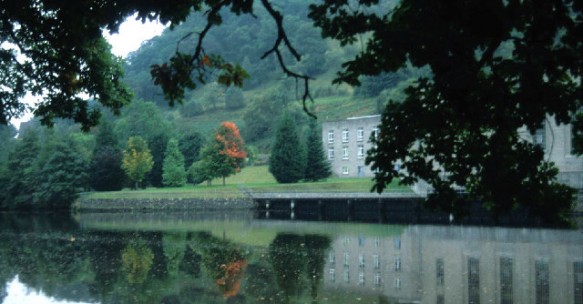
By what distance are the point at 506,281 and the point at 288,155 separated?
53103mm

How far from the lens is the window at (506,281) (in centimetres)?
1647

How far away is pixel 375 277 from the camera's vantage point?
67.5ft

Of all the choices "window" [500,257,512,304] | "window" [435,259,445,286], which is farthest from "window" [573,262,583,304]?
"window" [435,259,445,286]

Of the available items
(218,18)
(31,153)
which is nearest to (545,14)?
(218,18)

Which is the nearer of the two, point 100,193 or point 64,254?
point 64,254

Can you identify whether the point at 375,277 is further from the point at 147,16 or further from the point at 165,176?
the point at 165,176

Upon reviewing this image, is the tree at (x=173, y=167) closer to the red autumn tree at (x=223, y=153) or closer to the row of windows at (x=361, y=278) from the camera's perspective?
the red autumn tree at (x=223, y=153)

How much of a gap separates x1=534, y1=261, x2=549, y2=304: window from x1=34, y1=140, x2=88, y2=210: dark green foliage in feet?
182

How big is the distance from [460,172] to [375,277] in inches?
455

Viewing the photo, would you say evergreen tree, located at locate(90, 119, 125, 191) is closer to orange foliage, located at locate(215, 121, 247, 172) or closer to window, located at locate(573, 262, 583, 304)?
orange foliage, located at locate(215, 121, 247, 172)

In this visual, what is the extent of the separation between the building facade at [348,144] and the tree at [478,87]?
69.0 metres

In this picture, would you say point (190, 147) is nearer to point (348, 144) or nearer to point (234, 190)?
point (234, 190)

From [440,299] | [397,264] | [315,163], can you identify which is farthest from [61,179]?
[440,299]

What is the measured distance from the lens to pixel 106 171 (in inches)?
2854
